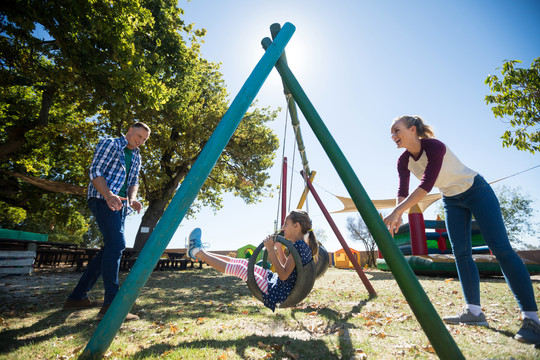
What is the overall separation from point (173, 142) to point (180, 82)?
3.25 metres

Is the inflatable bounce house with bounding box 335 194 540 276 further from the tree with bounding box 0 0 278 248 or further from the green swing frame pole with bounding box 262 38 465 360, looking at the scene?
the tree with bounding box 0 0 278 248

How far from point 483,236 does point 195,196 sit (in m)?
2.52

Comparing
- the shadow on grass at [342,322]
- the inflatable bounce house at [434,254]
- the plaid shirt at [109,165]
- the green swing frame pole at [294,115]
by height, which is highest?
the green swing frame pole at [294,115]

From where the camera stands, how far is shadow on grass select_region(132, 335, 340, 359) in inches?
75.0

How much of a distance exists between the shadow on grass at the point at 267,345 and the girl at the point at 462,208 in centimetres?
110

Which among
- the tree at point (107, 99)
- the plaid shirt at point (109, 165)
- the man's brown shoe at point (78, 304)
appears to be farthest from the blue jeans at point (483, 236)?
the tree at point (107, 99)

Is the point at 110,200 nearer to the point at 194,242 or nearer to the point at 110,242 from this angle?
the point at 110,242

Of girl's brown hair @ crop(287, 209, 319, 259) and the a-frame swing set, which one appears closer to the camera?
the a-frame swing set

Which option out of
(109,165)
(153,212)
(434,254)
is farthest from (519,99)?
(153,212)

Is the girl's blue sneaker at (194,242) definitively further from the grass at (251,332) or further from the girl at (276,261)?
the grass at (251,332)

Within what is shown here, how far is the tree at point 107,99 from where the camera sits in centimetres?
569

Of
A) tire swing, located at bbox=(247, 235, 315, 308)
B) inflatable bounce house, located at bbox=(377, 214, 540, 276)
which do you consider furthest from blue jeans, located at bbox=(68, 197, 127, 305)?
inflatable bounce house, located at bbox=(377, 214, 540, 276)

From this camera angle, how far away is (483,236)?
2352 millimetres

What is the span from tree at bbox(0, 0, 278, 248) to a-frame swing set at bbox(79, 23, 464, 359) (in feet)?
18.2
